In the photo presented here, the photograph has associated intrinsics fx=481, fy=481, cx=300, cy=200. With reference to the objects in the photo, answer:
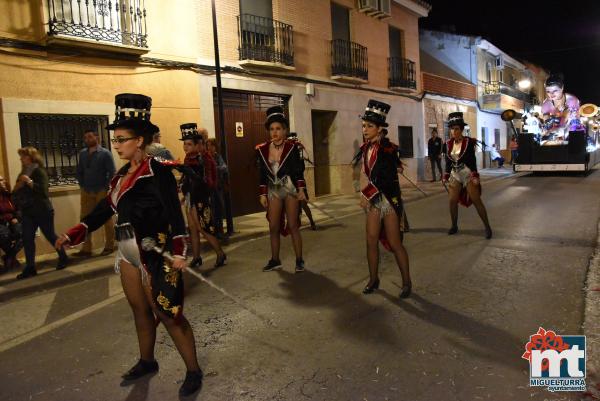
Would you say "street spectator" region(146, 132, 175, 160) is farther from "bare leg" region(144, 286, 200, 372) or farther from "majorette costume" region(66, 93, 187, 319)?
"bare leg" region(144, 286, 200, 372)

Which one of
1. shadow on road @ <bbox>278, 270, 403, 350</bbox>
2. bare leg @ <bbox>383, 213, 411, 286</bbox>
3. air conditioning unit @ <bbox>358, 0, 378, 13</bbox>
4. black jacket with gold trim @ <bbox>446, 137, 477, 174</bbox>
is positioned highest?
air conditioning unit @ <bbox>358, 0, 378, 13</bbox>

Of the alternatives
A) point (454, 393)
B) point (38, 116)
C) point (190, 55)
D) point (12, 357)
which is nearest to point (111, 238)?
point (38, 116)

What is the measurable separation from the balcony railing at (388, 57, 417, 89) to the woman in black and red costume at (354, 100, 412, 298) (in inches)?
552

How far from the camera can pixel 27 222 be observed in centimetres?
673

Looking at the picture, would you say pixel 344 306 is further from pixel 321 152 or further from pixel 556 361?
pixel 321 152

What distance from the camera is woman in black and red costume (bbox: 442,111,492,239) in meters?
7.40

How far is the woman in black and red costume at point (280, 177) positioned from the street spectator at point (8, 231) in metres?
4.01

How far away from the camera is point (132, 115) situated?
311cm

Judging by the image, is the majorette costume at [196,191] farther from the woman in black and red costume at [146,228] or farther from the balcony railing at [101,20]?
the balcony railing at [101,20]

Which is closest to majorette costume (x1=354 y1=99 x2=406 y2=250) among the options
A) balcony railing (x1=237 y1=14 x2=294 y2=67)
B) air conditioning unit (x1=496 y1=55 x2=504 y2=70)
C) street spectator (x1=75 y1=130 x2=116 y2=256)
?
street spectator (x1=75 y1=130 x2=116 y2=256)

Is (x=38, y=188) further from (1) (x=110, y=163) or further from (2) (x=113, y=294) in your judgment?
(2) (x=113, y=294)

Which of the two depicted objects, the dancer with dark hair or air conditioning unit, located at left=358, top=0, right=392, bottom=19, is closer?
the dancer with dark hair

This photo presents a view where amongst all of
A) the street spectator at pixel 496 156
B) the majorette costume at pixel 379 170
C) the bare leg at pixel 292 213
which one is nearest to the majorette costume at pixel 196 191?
the bare leg at pixel 292 213

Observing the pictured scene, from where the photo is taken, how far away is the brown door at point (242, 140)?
38.6 ft
